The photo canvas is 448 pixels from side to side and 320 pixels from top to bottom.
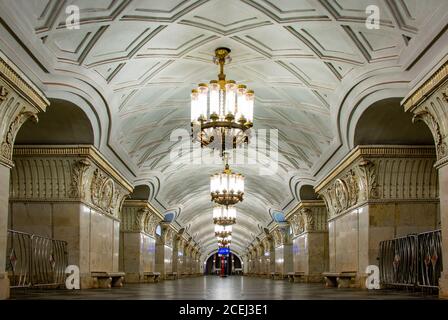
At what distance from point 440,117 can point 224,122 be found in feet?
12.2

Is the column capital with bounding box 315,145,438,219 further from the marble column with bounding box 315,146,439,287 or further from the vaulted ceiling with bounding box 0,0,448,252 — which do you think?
the vaulted ceiling with bounding box 0,0,448,252

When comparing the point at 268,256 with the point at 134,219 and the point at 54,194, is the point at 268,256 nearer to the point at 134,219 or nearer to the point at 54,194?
the point at 134,219

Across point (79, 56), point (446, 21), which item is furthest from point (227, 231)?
point (446, 21)

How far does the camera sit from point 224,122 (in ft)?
34.5

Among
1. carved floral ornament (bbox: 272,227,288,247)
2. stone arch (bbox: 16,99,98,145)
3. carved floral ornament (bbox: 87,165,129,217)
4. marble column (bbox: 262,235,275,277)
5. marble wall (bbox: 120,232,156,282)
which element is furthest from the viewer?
marble column (bbox: 262,235,275,277)

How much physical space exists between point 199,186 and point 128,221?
237 inches

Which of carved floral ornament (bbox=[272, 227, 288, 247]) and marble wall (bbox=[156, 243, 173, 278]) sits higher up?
carved floral ornament (bbox=[272, 227, 288, 247])

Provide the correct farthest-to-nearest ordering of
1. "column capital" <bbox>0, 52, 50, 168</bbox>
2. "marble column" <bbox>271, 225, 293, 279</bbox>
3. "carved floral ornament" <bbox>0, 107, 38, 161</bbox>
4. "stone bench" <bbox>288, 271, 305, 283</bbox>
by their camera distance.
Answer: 1. "marble column" <bbox>271, 225, 293, 279</bbox>
2. "stone bench" <bbox>288, 271, 305, 283</bbox>
3. "carved floral ornament" <bbox>0, 107, 38, 161</bbox>
4. "column capital" <bbox>0, 52, 50, 168</bbox>

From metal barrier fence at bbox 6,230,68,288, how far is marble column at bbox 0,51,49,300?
2.53 metres

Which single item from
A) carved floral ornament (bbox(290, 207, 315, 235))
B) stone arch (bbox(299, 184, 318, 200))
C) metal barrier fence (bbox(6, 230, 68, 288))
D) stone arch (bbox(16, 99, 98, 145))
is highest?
stone arch (bbox(16, 99, 98, 145))

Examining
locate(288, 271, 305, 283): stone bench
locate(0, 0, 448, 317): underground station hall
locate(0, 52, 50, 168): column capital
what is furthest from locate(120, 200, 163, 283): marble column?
locate(0, 52, 50, 168): column capital

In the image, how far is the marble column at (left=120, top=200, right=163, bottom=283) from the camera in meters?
20.6

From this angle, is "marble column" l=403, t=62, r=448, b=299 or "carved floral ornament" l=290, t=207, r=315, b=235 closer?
"marble column" l=403, t=62, r=448, b=299

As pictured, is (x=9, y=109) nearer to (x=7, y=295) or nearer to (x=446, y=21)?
(x=7, y=295)
